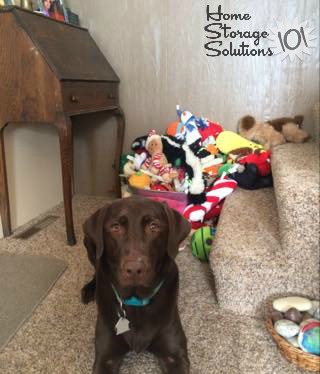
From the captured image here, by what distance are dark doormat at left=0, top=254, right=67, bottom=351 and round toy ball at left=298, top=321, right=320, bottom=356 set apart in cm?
92

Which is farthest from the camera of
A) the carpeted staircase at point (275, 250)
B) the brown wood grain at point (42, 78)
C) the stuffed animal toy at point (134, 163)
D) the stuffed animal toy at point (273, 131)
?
the stuffed animal toy at point (134, 163)

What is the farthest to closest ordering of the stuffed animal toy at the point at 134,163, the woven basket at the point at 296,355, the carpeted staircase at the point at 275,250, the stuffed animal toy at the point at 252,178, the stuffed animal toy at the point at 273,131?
the stuffed animal toy at the point at 134,163, the stuffed animal toy at the point at 273,131, the stuffed animal toy at the point at 252,178, the carpeted staircase at the point at 275,250, the woven basket at the point at 296,355

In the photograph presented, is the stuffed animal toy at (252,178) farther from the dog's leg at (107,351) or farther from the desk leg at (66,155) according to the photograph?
the dog's leg at (107,351)

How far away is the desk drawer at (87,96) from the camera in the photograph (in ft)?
4.90

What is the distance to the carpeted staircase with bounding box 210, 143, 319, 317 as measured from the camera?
1040mm

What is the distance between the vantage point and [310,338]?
3.06ft

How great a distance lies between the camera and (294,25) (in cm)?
174

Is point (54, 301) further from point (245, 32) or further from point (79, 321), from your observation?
point (245, 32)

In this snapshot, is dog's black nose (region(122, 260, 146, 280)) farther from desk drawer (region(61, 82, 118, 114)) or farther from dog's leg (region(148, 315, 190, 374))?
desk drawer (region(61, 82, 118, 114))

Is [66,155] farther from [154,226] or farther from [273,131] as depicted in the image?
[273,131]

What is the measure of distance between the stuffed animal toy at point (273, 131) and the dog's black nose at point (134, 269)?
124cm

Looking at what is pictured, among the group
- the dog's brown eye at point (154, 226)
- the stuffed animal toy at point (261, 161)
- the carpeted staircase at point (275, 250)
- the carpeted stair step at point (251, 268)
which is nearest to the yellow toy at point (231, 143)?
the stuffed animal toy at point (261, 161)

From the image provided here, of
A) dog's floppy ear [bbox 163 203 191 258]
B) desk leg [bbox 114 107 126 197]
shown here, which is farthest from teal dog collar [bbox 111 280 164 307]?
desk leg [bbox 114 107 126 197]

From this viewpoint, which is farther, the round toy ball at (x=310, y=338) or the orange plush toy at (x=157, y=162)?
the orange plush toy at (x=157, y=162)
